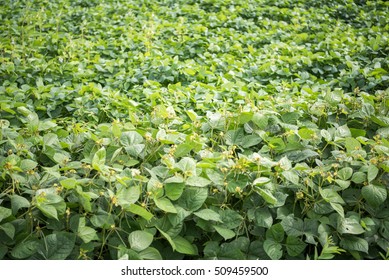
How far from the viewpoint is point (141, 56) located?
336cm

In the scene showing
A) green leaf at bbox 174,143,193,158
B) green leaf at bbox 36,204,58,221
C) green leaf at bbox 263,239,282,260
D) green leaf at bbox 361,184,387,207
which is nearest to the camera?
green leaf at bbox 36,204,58,221

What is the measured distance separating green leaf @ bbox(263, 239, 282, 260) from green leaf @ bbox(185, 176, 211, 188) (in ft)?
0.94

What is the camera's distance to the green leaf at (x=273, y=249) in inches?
60.7

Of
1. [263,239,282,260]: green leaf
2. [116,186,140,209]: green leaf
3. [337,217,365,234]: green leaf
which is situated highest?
[116,186,140,209]: green leaf

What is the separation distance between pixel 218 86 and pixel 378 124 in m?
1.16

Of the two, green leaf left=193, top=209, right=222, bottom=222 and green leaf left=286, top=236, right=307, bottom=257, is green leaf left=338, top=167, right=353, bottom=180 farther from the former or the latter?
green leaf left=193, top=209, right=222, bottom=222

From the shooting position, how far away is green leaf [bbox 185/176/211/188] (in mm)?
1591

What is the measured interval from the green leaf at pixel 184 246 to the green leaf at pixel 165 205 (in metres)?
0.11

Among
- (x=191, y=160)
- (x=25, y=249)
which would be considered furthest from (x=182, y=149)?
(x=25, y=249)

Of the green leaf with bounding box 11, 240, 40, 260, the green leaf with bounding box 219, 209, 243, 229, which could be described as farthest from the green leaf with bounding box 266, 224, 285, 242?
the green leaf with bounding box 11, 240, 40, 260

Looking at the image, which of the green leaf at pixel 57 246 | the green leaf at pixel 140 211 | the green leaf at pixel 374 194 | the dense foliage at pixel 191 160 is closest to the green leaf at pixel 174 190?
the dense foliage at pixel 191 160

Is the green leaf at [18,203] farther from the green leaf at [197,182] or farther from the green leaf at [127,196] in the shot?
the green leaf at [197,182]

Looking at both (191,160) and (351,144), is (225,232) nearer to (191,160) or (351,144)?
(191,160)
